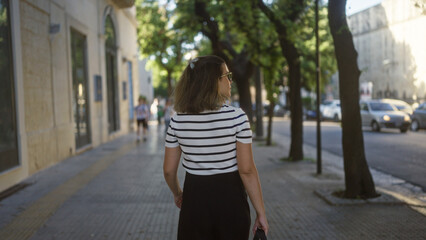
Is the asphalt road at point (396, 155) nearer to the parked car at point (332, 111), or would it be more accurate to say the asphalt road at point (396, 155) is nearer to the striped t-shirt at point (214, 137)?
the striped t-shirt at point (214, 137)

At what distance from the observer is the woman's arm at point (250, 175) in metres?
2.61

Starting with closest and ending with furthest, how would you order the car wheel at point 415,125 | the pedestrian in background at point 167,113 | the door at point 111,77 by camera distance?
the pedestrian in background at point 167,113, the door at point 111,77, the car wheel at point 415,125

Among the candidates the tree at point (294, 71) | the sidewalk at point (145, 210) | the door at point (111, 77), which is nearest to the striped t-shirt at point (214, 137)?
the sidewalk at point (145, 210)

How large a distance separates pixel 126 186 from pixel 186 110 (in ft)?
20.1

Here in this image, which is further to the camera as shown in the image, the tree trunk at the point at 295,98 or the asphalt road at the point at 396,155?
the tree trunk at the point at 295,98

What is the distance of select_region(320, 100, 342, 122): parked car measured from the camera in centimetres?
3484

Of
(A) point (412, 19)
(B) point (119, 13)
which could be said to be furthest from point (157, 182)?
(A) point (412, 19)

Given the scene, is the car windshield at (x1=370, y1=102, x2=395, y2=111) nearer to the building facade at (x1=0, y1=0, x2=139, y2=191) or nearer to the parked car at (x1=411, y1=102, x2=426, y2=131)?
the parked car at (x1=411, y1=102, x2=426, y2=131)

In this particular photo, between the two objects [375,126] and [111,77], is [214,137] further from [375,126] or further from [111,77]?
[375,126]

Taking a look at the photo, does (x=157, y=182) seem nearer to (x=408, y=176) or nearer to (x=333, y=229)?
(x=333, y=229)

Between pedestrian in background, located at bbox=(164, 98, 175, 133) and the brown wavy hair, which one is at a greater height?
the brown wavy hair

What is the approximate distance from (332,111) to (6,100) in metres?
30.0

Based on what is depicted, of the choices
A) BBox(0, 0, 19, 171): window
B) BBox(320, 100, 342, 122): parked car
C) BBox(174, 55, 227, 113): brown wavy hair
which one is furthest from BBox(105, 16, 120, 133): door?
BBox(320, 100, 342, 122): parked car

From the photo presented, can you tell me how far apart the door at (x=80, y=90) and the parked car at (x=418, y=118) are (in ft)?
49.7
